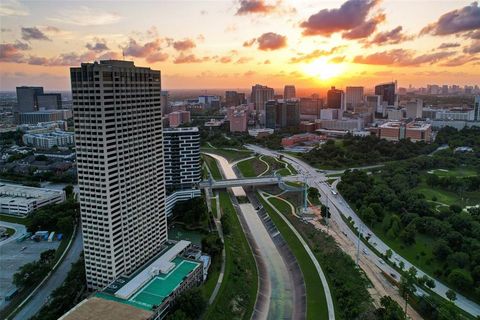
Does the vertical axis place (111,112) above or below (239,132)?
above

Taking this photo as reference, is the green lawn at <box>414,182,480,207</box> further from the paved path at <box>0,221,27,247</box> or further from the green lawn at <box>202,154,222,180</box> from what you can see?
the paved path at <box>0,221,27,247</box>

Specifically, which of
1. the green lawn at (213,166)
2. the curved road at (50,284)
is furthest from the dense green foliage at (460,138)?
the curved road at (50,284)

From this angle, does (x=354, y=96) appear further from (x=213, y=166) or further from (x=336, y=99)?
(x=213, y=166)

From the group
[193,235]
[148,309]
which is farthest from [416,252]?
[148,309]

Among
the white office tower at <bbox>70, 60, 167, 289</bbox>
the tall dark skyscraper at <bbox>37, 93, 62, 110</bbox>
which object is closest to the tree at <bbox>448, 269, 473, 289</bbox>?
the white office tower at <bbox>70, 60, 167, 289</bbox>

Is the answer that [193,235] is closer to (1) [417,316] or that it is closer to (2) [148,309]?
(2) [148,309]
